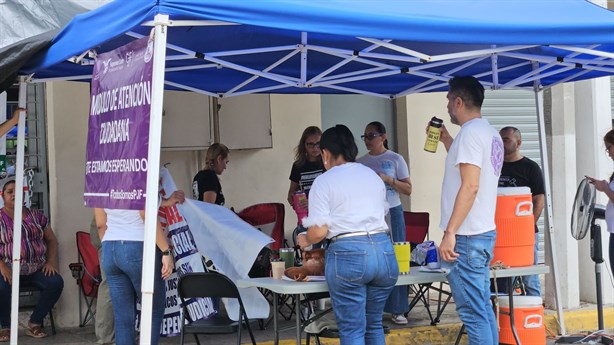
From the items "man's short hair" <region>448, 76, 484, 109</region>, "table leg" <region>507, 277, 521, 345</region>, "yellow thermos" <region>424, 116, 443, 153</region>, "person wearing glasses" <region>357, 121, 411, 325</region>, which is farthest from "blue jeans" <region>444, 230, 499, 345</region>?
"person wearing glasses" <region>357, 121, 411, 325</region>

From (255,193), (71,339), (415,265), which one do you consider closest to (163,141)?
(255,193)

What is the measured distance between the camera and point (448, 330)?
8438 mm

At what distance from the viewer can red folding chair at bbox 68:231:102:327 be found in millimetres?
8344

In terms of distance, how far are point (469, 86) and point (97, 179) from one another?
2.37 meters

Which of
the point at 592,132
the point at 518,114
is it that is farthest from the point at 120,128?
the point at 518,114

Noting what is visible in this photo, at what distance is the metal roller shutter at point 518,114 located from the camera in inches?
429

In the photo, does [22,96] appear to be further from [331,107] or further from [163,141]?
[331,107]

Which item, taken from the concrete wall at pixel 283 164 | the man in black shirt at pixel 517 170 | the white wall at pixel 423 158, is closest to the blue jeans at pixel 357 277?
the man in black shirt at pixel 517 170

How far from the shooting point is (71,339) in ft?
26.8

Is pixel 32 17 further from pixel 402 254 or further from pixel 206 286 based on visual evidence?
pixel 402 254

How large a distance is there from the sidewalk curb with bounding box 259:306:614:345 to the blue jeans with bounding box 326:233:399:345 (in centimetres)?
218

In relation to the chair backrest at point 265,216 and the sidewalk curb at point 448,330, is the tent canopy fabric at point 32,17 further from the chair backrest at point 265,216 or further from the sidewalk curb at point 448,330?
the sidewalk curb at point 448,330

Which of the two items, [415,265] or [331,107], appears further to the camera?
[331,107]

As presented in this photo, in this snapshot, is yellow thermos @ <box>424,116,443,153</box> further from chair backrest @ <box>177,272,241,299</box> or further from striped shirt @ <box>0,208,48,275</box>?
striped shirt @ <box>0,208,48,275</box>
